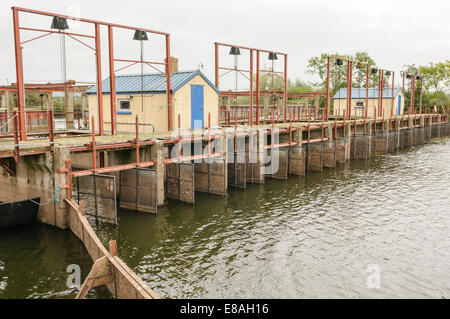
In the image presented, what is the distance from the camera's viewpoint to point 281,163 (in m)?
28.1

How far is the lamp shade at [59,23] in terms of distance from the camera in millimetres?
18312

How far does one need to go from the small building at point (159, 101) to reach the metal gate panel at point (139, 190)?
466cm

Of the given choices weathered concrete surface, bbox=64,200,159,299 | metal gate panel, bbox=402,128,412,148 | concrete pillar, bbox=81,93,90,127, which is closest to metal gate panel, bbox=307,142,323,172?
concrete pillar, bbox=81,93,90,127

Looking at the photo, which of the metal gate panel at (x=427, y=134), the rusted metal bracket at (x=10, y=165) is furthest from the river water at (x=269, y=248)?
the metal gate panel at (x=427, y=134)

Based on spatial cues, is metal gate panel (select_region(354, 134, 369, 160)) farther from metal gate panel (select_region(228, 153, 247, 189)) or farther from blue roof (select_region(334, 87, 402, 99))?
blue roof (select_region(334, 87, 402, 99))

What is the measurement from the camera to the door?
86.1ft

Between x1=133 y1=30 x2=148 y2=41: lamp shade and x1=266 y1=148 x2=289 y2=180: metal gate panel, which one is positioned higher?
x1=133 y1=30 x2=148 y2=41: lamp shade

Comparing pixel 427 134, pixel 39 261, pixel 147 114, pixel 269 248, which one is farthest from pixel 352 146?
pixel 39 261

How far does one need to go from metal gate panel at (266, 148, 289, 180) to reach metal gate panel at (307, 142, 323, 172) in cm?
397

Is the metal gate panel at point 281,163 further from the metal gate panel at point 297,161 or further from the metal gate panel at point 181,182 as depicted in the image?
the metal gate panel at point 181,182
